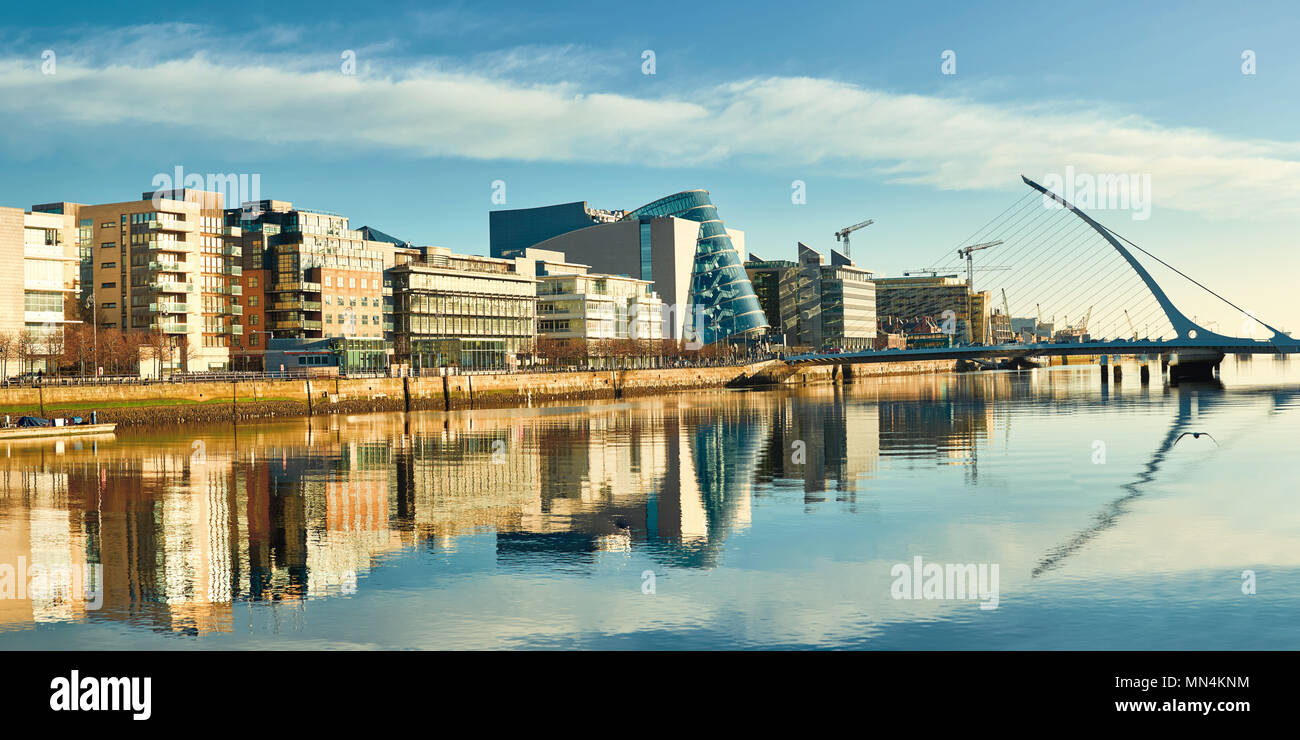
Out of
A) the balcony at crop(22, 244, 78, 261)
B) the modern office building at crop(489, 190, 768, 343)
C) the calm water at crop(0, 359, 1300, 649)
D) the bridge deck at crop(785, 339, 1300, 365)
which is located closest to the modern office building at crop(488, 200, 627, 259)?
the modern office building at crop(489, 190, 768, 343)

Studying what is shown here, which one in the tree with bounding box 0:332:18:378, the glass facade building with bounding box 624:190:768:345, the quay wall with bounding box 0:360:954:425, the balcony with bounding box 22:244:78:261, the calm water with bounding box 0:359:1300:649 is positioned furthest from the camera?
the glass facade building with bounding box 624:190:768:345

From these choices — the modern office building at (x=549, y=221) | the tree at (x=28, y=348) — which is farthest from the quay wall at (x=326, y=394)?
the modern office building at (x=549, y=221)

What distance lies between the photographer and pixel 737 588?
21.6m

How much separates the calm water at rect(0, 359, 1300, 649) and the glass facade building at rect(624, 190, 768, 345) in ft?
431

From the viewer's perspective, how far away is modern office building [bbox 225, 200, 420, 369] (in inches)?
4333

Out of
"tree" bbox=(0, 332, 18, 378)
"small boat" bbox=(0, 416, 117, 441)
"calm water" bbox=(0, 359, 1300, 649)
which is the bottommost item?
"calm water" bbox=(0, 359, 1300, 649)

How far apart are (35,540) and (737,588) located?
707 inches

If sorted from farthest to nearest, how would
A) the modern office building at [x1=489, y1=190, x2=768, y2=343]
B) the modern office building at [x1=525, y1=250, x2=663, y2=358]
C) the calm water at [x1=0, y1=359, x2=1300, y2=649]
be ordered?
the modern office building at [x1=489, y1=190, x2=768, y2=343]
the modern office building at [x1=525, y1=250, x2=663, y2=358]
the calm water at [x1=0, y1=359, x2=1300, y2=649]

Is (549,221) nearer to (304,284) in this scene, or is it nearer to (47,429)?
(304,284)

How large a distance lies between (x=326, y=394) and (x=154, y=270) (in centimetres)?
2774

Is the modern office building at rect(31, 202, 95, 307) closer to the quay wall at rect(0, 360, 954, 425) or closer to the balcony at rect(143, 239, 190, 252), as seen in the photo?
the balcony at rect(143, 239, 190, 252)

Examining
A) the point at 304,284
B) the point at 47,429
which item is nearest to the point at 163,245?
the point at 304,284

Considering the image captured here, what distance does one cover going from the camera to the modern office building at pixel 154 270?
10031 cm
